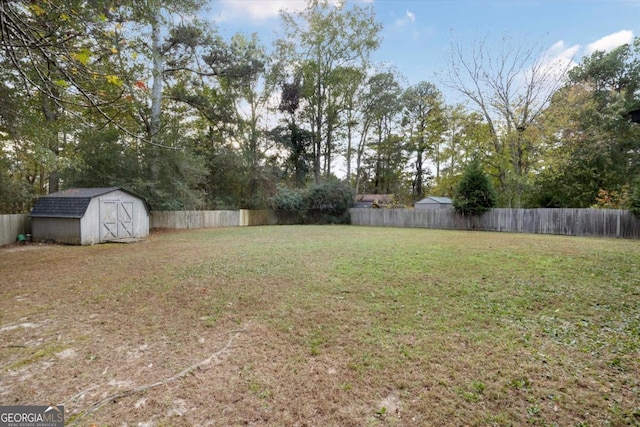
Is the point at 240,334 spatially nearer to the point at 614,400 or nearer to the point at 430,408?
the point at 430,408

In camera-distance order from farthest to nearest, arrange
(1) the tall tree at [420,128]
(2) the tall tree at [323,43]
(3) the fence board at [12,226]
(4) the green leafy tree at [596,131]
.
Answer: (1) the tall tree at [420,128] → (2) the tall tree at [323,43] → (4) the green leafy tree at [596,131] → (3) the fence board at [12,226]

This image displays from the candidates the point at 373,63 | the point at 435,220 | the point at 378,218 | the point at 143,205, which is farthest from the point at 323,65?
the point at 143,205

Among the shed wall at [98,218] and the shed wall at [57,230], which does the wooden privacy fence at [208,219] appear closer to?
the shed wall at [98,218]

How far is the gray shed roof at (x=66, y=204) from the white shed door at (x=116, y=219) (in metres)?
0.52

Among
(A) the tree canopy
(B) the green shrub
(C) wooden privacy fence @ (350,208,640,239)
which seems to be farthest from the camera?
(B) the green shrub

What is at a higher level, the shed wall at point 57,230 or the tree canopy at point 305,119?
the tree canopy at point 305,119

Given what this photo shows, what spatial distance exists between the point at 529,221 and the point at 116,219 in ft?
59.4

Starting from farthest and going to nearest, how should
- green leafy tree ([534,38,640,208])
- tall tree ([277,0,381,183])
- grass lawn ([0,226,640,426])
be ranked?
tall tree ([277,0,381,183])
green leafy tree ([534,38,640,208])
grass lawn ([0,226,640,426])

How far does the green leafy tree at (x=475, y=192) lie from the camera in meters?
15.4

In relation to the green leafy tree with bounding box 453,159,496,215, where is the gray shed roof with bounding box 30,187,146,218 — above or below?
below

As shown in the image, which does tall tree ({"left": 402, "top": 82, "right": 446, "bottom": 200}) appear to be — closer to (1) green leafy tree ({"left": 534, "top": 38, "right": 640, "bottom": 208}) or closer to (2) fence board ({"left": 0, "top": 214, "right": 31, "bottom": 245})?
(1) green leafy tree ({"left": 534, "top": 38, "right": 640, "bottom": 208})

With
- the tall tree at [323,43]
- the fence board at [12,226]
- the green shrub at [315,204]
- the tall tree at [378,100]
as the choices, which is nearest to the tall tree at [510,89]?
the tall tree at [378,100]

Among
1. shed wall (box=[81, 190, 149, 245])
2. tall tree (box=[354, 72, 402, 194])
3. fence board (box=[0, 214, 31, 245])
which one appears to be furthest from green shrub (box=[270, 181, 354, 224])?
fence board (box=[0, 214, 31, 245])

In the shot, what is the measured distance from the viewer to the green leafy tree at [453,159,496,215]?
1541 centimetres
